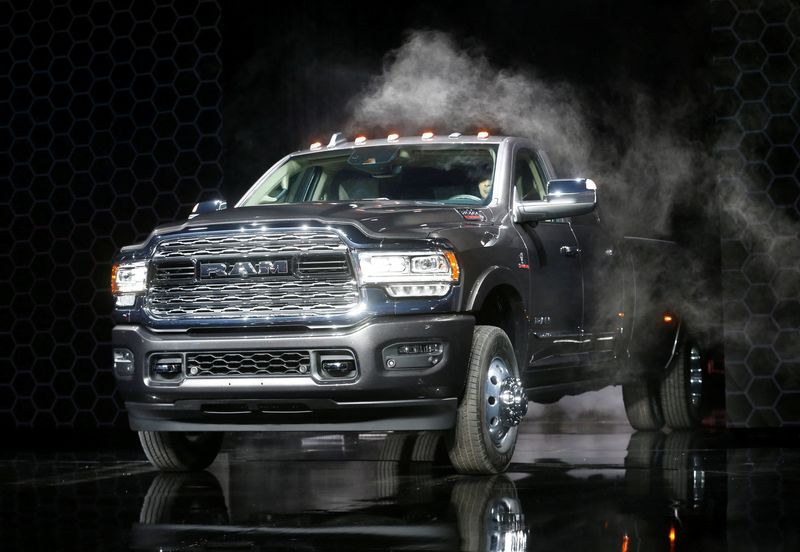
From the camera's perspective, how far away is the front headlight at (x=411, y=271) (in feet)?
20.5

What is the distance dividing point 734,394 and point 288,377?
5.63 m

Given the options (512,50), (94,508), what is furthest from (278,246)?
(512,50)

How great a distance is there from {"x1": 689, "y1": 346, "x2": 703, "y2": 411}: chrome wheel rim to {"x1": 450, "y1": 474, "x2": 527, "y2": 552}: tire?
3.88 metres

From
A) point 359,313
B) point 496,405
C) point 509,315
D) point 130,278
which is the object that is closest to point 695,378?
point 509,315

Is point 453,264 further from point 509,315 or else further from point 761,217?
point 761,217

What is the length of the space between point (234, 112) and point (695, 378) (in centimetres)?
472

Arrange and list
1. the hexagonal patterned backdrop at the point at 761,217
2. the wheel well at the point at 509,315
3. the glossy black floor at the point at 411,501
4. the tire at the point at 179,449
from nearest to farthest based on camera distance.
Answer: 1. the glossy black floor at the point at 411,501
2. the wheel well at the point at 509,315
3. the tire at the point at 179,449
4. the hexagonal patterned backdrop at the point at 761,217

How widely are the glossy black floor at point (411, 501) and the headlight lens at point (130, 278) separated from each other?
994mm

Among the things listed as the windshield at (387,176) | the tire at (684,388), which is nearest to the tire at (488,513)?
the windshield at (387,176)

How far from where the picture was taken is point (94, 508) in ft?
19.6

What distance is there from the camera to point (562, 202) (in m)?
7.29

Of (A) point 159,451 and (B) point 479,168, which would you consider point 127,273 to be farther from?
(B) point 479,168

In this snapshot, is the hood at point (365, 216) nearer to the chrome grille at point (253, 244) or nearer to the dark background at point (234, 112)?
the chrome grille at point (253, 244)

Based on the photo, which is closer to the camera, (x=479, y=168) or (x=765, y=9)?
(x=479, y=168)
